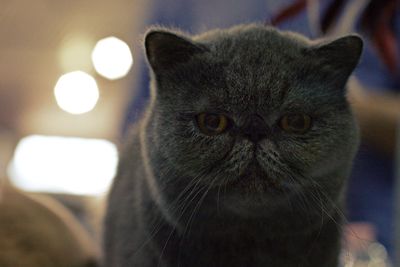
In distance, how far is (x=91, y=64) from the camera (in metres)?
1.80

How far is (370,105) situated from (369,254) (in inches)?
13.4

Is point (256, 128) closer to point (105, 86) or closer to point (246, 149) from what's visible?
point (246, 149)

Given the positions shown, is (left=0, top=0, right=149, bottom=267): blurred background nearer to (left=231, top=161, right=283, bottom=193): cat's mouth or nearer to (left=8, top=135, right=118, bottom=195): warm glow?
(left=8, top=135, right=118, bottom=195): warm glow

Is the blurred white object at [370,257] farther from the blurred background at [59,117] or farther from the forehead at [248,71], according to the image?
the blurred background at [59,117]

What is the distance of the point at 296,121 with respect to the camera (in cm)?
76

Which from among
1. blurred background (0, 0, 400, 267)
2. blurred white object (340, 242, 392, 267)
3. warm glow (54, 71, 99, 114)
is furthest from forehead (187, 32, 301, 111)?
warm glow (54, 71, 99, 114)

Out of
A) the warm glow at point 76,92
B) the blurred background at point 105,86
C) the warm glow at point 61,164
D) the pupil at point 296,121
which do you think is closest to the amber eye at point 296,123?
the pupil at point 296,121

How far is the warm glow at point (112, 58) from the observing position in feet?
5.02

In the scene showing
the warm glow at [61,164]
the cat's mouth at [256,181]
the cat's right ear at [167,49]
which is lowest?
the warm glow at [61,164]

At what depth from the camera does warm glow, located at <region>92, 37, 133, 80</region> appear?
5.02ft

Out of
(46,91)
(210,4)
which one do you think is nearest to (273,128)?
(210,4)

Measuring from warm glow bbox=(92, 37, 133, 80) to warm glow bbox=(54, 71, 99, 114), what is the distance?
59 millimetres

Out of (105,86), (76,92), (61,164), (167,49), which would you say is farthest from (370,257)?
(61,164)

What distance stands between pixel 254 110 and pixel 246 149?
50mm
